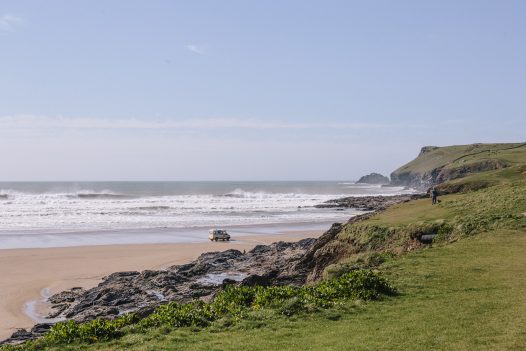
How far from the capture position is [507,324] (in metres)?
11.2

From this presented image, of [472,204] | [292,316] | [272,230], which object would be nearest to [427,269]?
[292,316]

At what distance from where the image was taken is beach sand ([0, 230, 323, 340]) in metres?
24.8

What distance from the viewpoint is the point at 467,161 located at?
141500 millimetres

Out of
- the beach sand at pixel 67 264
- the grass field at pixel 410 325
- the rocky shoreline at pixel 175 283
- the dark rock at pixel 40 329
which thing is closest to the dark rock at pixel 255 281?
the rocky shoreline at pixel 175 283

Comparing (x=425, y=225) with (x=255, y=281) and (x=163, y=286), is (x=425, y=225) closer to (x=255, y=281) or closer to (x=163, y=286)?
(x=255, y=281)

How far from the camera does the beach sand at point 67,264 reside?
81.5ft

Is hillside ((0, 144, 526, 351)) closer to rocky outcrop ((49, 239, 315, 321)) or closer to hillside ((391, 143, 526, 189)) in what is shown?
rocky outcrop ((49, 239, 315, 321))

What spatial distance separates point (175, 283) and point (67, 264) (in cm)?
1245

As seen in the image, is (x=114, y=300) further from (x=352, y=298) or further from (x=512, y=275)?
(x=512, y=275)

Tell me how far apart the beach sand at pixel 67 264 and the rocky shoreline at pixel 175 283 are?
1639mm

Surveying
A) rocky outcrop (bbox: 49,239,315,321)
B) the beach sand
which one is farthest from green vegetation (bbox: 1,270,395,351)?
the beach sand

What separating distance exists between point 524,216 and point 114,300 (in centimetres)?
1725

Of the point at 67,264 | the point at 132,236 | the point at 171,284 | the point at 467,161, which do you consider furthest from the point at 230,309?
the point at 467,161

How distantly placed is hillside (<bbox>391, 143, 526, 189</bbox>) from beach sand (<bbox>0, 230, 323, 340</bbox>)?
264ft
